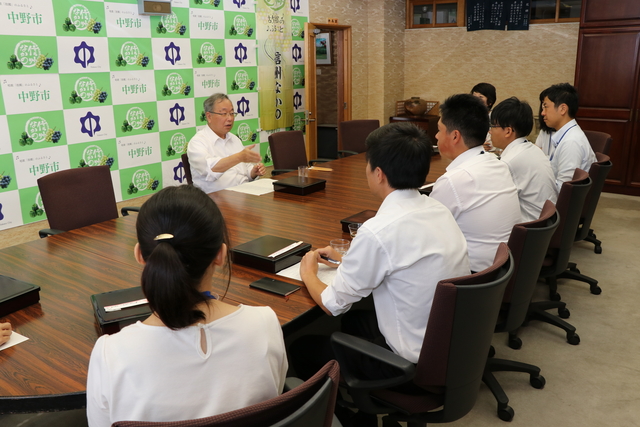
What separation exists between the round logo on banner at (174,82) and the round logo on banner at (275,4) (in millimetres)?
1504

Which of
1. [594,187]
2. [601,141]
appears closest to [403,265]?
[594,187]

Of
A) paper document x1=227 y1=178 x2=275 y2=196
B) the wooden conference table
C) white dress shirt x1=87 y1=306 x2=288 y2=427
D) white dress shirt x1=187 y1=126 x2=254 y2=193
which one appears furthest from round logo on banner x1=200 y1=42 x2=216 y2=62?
white dress shirt x1=87 y1=306 x2=288 y2=427

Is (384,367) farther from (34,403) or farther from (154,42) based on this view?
(154,42)

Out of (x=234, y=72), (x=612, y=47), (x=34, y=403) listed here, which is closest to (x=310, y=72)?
(x=234, y=72)

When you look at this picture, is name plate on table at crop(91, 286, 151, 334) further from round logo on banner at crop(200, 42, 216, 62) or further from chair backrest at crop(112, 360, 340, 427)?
round logo on banner at crop(200, 42, 216, 62)

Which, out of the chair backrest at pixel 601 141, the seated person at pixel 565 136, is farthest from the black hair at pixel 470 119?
the chair backrest at pixel 601 141

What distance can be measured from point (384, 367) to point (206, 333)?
820 mm

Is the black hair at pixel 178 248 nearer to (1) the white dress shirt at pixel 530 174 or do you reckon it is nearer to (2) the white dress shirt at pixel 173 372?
(2) the white dress shirt at pixel 173 372

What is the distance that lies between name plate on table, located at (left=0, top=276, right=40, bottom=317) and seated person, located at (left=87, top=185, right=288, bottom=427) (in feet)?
2.74

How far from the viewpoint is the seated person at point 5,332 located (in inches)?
60.7

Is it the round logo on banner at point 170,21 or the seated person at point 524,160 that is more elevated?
the round logo on banner at point 170,21

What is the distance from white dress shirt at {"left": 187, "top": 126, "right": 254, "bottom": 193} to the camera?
12.7ft

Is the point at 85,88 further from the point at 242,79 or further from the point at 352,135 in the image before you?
the point at 352,135

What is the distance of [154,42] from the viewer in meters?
4.66
